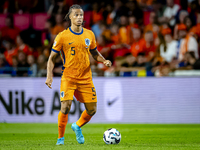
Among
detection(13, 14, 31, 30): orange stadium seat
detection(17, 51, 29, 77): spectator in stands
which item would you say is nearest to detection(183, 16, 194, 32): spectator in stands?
detection(17, 51, 29, 77): spectator in stands

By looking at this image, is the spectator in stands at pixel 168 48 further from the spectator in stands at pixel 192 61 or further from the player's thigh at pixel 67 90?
the player's thigh at pixel 67 90

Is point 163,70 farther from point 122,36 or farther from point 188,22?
point 122,36

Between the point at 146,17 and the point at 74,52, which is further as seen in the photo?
the point at 146,17

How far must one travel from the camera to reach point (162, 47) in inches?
465

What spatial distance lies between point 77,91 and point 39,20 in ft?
29.3

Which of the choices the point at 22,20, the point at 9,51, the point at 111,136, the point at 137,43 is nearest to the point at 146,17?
the point at 137,43

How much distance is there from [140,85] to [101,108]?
4.27ft

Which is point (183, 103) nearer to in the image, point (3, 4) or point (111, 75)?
point (111, 75)

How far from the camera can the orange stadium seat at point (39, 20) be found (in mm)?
14470

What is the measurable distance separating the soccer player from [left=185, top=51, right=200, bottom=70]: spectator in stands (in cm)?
514

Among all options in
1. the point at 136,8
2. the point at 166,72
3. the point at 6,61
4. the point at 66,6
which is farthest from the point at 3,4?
the point at 166,72

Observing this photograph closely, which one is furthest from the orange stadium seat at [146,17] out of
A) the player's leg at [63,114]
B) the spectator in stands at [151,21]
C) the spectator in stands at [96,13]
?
the player's leg at [63,114]

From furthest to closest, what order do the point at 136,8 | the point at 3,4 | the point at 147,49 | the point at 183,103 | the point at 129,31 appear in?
the point at 3,4, the point at 136,8, the point at 129,31, the point at 147,49, the point at 183,103

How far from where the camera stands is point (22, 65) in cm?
1141
